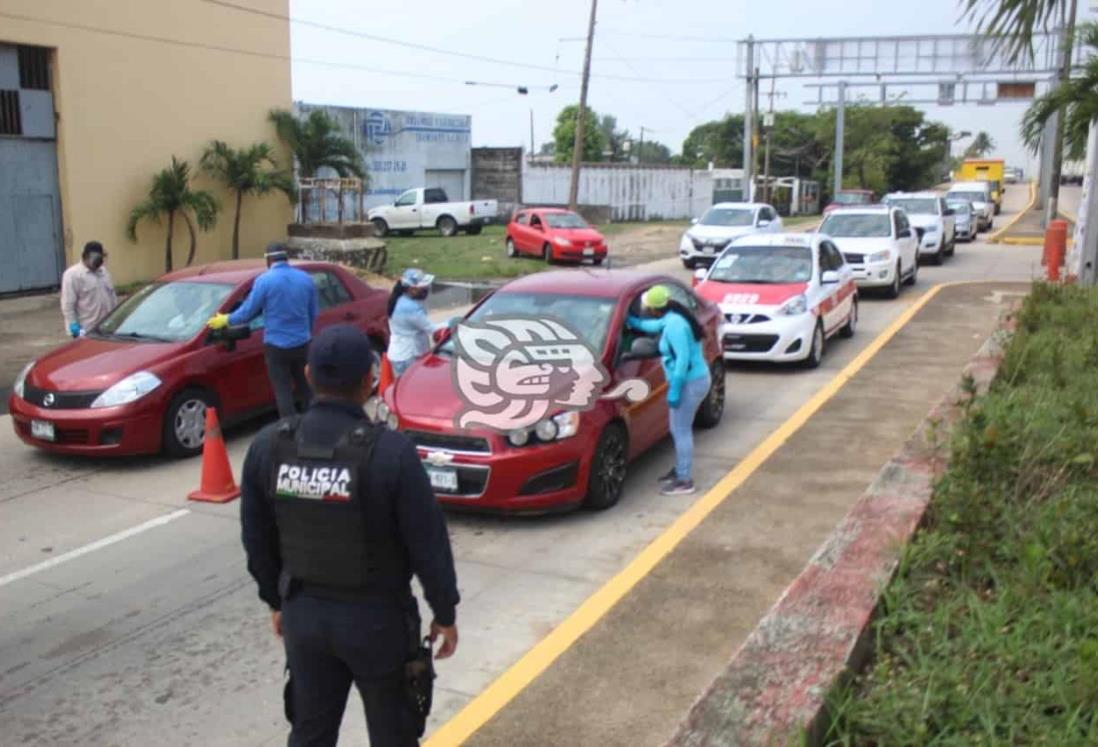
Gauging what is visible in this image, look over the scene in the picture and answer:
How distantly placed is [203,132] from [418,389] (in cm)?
1801

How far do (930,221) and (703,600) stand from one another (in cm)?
2218

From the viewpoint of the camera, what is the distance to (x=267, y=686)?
16.4ft

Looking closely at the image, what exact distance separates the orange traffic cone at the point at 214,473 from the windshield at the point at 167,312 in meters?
1.68

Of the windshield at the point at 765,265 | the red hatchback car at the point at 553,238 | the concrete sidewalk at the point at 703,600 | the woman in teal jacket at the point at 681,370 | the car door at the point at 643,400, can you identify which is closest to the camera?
the concrete sidewalk at the point at 703,600

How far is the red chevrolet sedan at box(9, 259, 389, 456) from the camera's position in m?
8.62

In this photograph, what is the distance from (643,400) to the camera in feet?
26.5

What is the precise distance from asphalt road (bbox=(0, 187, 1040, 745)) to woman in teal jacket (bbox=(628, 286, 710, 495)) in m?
0.28

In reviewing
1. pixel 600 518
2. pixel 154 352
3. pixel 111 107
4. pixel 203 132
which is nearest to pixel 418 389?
pixel 600 518

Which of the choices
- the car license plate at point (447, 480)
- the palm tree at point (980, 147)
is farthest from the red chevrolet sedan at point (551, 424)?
the palm tree at point (980, 147)

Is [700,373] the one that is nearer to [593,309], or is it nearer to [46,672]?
[593,309]

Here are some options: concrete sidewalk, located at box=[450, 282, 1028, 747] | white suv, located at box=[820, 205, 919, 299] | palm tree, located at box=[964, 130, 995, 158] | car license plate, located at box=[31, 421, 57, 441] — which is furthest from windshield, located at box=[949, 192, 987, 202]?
palm tree, located at box=[964, 130, 995, 158]

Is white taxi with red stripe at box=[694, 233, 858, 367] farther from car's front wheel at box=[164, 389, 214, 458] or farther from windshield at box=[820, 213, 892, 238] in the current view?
car's front wheel at box=[164, 389, 214, 458]

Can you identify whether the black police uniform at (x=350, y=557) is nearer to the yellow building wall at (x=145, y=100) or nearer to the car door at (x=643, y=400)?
the car door at (x=643, y=400)

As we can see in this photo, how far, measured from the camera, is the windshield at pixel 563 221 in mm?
29031
